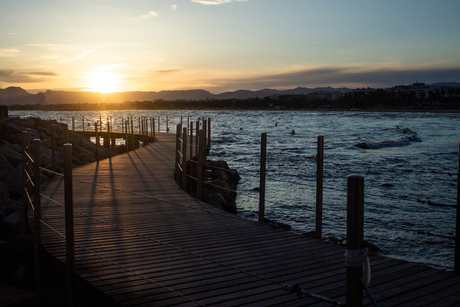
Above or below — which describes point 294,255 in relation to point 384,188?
above

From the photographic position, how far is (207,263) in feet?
11.9

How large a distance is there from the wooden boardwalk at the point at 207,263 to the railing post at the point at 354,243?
826 millimetres

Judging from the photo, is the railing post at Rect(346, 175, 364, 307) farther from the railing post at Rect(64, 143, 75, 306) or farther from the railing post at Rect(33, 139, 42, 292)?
A: the railing post at Rect(33, 139, 42, 292)

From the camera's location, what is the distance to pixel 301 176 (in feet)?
54.2

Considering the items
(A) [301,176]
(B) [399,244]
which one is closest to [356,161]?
(A) [301,176]

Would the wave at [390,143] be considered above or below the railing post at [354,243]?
below

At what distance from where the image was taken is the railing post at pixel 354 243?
198 cm

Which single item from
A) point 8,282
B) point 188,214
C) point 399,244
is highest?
point 188,214

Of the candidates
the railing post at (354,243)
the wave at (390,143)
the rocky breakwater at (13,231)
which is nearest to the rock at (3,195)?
the rocky breakwater at (13,231)

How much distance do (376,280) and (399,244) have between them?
18.5 feet

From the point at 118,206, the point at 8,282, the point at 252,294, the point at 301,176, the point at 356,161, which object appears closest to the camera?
the point at 252,294

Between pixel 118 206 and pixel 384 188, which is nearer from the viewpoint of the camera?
pixel 118 206

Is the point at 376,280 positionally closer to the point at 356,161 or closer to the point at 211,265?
the point at 211,265

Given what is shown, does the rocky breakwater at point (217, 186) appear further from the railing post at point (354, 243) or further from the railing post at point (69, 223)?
the railing post at point (354, 243)
